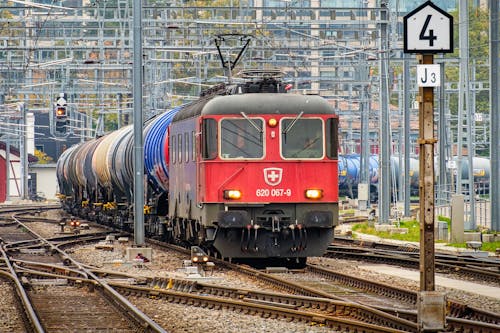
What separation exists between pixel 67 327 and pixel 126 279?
5790mm

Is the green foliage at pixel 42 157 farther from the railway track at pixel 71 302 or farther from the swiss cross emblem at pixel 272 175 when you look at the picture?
the swiss cross emblem at pixel 272 175

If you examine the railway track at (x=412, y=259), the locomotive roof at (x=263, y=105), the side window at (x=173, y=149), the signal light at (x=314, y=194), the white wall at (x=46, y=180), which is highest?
the locomotive roof at (x=263, y=105)

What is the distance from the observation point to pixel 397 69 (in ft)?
330

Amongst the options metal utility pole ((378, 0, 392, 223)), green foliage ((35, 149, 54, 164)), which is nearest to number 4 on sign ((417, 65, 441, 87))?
metal utility pole ((378, 0, 392, 223))

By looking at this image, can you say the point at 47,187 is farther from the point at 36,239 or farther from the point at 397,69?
the point at 36,239

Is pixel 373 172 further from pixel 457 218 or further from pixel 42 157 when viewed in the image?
pixel 457 218

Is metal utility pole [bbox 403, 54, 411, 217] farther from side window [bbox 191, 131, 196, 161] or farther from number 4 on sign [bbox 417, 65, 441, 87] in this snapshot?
number 4 on sign [bbox 417, 65, 441, 87]

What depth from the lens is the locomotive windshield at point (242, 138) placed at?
21.2 metres

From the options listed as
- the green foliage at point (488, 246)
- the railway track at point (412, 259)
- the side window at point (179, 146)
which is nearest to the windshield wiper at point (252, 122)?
the side window at point (179, 146)

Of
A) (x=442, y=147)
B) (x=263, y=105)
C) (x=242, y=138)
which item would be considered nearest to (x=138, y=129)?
(x=242, y=138)

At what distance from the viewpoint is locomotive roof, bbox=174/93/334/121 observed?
21.2 metres

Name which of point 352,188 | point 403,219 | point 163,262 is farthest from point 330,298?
point 352,188

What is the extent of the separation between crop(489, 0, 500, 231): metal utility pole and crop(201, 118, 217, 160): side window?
1132 cm

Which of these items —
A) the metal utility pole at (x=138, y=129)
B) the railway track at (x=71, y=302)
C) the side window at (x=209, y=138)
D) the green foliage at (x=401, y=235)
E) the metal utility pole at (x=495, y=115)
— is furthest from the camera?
the green foliage at (x=401, y=235)
